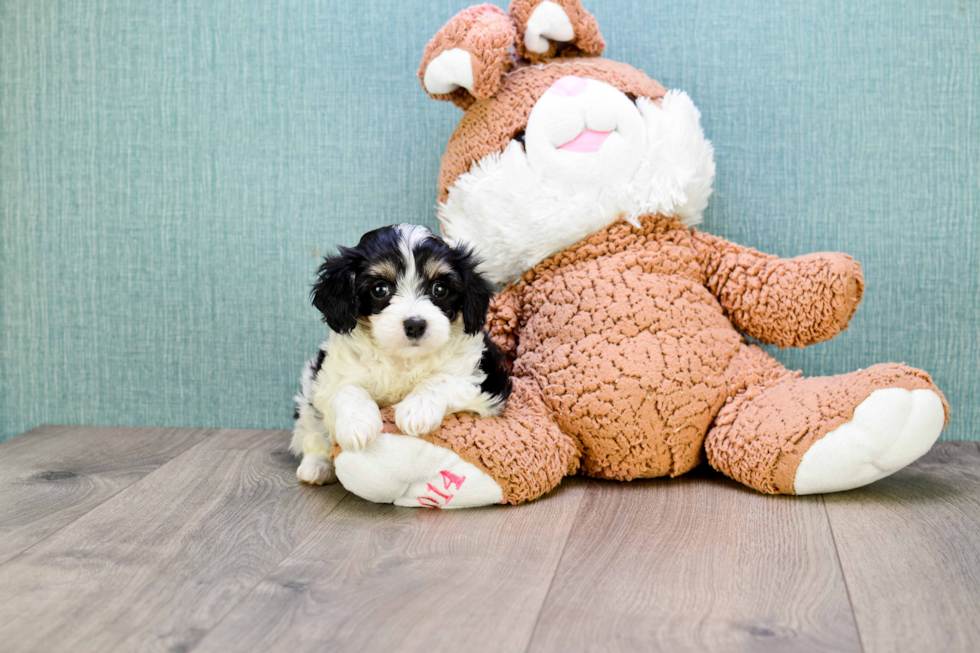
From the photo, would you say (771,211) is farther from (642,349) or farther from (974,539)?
(974,539)

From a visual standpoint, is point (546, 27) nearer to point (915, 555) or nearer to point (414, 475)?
point (414, 475)

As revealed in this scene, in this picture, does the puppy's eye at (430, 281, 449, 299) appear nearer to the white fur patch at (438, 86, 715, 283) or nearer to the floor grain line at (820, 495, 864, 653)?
the white fur patch at (438, 86, 715, 283)

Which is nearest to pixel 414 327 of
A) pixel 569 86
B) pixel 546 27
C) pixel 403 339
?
pixel 403 339

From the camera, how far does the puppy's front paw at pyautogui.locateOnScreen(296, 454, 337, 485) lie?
5.57ft

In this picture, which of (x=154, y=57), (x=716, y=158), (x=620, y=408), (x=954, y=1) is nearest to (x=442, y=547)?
(x=620, y=408)

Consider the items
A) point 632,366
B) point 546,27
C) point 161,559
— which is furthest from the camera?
point 546,27

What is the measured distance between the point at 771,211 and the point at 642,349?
65 cm

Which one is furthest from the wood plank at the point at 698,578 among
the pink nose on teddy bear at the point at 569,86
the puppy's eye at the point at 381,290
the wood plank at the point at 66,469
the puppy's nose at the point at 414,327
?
the wood plank at the point at 66,469

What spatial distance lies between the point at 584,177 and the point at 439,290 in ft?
1.42

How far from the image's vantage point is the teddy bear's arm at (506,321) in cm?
180

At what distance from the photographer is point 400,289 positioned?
145cm

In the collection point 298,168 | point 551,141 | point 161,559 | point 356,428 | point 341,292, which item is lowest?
point 161,559

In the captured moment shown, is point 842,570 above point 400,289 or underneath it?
underneath

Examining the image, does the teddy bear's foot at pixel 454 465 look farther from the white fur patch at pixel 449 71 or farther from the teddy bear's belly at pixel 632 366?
the white fur patch at pixel 449 71
